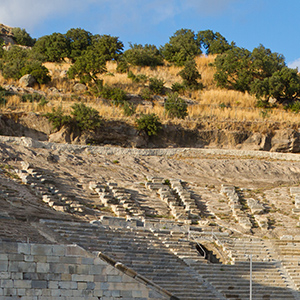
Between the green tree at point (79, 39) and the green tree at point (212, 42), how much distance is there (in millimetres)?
13091

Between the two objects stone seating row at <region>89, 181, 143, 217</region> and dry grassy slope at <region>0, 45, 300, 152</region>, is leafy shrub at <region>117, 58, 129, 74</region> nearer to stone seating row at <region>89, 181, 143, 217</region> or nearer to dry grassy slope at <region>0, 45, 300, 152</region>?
dry grassy slope at <region>0, 45, 300, 152</region>

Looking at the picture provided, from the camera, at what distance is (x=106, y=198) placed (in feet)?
99.0

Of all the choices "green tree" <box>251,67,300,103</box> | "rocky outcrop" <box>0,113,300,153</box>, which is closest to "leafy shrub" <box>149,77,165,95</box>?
"green tree" <box>251,67,300,103</box>

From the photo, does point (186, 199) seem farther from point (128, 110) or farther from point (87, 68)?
point (87, 68)

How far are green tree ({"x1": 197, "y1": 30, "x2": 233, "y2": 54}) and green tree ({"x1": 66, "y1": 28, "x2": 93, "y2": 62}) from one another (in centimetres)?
1309

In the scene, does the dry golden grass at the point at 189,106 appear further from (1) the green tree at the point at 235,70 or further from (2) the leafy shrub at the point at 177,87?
(1) the green tree at the point at 235,70

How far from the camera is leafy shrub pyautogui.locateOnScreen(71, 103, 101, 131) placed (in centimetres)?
3934

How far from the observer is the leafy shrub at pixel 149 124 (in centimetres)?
4094

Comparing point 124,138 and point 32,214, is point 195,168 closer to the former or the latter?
point 124,138

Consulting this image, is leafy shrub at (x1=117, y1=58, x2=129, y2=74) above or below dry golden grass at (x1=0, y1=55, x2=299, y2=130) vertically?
above

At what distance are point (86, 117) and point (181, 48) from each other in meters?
25.3

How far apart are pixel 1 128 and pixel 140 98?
13.9 metres

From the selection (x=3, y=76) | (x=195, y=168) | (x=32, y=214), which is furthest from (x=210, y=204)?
(x=3, y=76)

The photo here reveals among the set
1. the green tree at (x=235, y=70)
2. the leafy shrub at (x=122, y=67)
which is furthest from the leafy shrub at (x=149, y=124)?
the green tree at (x=235, y=70)
